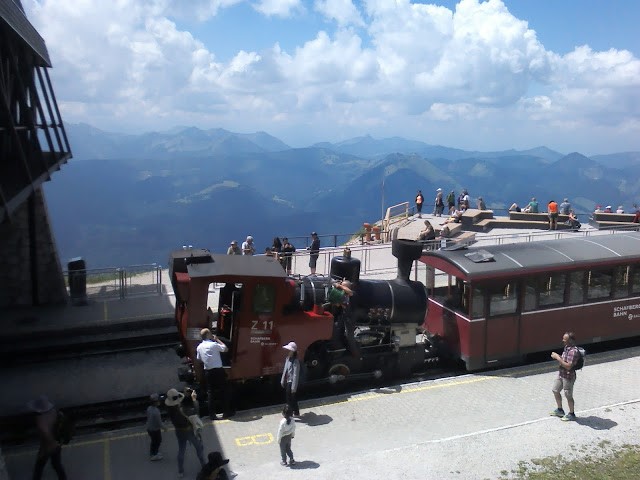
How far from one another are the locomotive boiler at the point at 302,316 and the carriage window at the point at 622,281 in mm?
5052

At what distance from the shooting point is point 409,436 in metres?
9.95

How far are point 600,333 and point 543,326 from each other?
192cm

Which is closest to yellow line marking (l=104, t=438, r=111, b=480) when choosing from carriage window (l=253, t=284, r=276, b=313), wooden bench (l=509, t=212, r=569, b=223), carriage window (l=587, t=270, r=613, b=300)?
carriage window (l=253, t=284, r=276, b=313)

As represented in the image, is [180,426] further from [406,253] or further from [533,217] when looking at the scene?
[533,217]

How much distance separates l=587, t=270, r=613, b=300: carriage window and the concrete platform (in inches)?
82.9

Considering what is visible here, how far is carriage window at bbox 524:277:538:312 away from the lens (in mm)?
12789

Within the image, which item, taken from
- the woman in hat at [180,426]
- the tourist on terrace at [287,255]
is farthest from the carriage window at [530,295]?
the tourist on terrace at [287,255]

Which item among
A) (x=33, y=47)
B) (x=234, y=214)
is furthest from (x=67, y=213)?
(x=33, y=47)

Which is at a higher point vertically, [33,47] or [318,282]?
[33,47]

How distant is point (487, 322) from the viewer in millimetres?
12508

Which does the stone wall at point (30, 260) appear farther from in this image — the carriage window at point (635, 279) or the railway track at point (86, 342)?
the carriage window at point (635, 279)

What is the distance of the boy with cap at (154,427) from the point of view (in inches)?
352

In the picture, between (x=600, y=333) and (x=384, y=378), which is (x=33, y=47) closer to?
(x=384, y=378)

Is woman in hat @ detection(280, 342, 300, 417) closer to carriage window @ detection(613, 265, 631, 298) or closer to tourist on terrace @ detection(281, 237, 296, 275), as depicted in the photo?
carriage window @ detection(613, 265, 631, 298)
